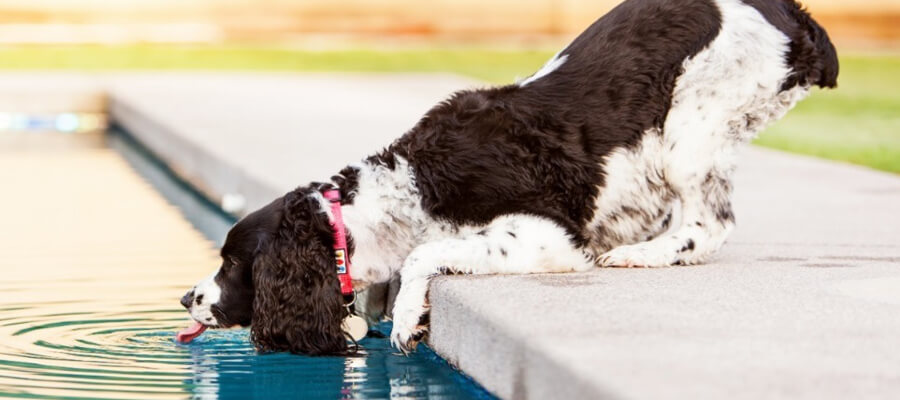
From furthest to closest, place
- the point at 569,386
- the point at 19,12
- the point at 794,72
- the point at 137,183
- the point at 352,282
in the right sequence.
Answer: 1. the point at 19,12
2. the point at 137,183
3. the point at 794,72
4. the point at 352,282
5. the point at 569,386

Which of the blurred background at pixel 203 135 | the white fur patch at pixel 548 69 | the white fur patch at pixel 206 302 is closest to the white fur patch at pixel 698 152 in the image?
the white fur patch at pixel 548 69

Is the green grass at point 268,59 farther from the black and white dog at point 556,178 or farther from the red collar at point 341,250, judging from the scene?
the red collar at point 341,250

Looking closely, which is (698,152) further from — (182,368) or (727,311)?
(182,368)

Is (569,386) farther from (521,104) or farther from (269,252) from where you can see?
(521,104)

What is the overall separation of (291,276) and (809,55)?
218 cm

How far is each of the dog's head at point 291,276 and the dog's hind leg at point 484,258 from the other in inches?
8.6

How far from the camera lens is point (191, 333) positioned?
5633mm

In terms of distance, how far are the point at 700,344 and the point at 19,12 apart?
2394cm

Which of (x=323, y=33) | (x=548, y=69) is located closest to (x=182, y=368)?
(x=548, y=69)

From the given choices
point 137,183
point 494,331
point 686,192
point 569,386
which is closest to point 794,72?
point 686,192

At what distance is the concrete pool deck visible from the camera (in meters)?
3.80

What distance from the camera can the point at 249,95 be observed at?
15078mm

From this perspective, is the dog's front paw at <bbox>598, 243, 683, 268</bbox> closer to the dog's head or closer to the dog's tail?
the dog's tail

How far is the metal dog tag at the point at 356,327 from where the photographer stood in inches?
216
